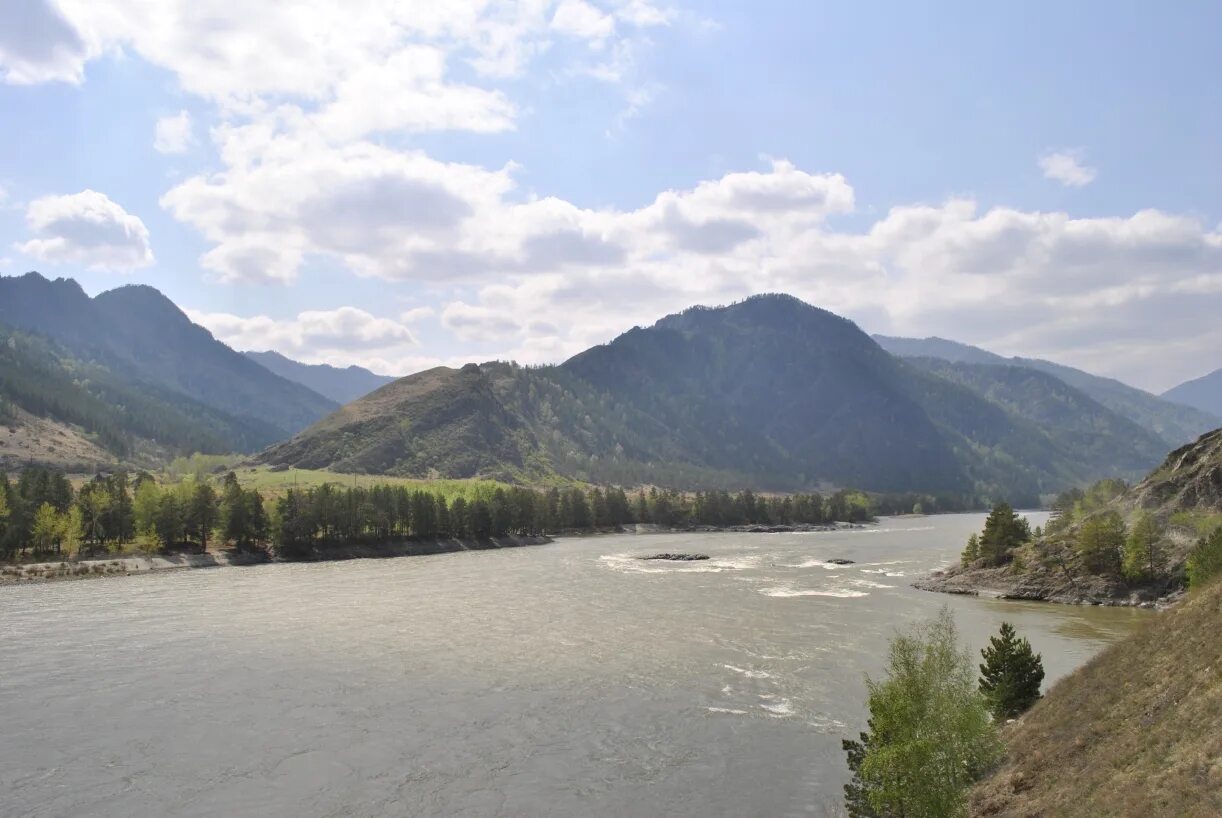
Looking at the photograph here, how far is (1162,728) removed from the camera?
27734mm

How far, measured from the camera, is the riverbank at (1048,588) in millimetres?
100000

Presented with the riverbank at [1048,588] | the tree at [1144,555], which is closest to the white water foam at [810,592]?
the riverbank at [1048,588]

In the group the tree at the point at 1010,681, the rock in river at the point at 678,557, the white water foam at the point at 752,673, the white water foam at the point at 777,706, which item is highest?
the tree at the point at 1010,681

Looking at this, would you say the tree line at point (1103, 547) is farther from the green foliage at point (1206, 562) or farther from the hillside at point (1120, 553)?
the green foliage at point (1206, 562)

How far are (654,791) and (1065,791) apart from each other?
736 inches

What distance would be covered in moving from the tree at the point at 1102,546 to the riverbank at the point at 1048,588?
7.42 ft

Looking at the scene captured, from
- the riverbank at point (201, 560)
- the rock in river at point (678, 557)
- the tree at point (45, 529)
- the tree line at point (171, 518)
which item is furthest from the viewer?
the rock in river at point (678, 557)

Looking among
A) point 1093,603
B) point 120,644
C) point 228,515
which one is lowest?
point 1093,603

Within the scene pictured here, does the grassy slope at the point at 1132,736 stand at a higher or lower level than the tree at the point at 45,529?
lower

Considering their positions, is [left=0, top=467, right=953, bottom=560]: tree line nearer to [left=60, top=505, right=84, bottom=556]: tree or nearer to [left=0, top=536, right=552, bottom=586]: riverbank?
[left=60, top=505, right=84, bottom=556]: tree

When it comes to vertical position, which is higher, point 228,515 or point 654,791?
→ point 228,515

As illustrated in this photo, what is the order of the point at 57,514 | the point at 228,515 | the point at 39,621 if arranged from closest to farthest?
the point at 39,621 < the point at 57,514 < the point at 228,515

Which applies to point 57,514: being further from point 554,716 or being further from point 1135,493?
point 1135,493

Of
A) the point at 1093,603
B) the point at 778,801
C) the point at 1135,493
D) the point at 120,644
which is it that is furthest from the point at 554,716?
the point at 1135,493
